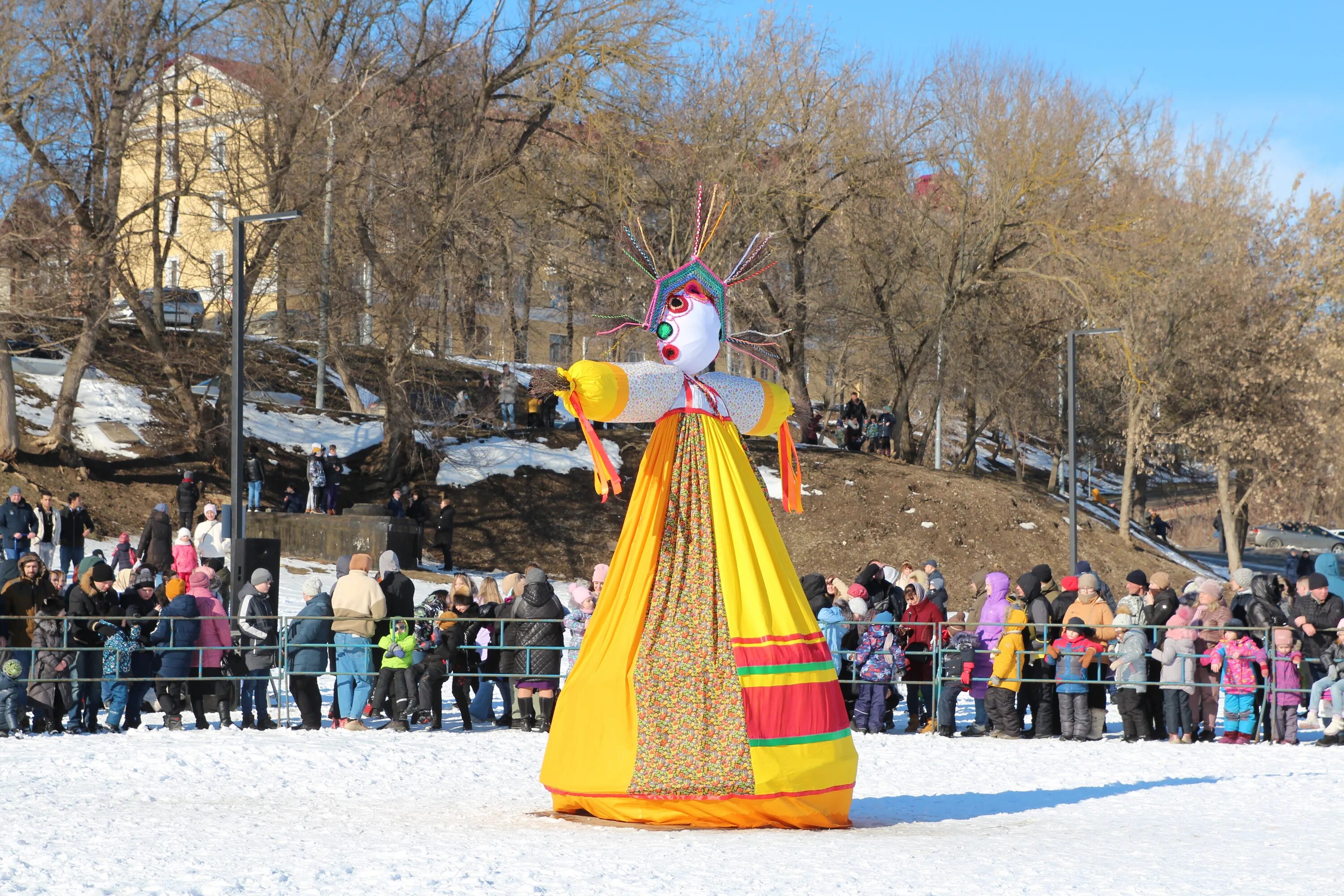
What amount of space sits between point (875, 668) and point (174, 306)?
83.6ft

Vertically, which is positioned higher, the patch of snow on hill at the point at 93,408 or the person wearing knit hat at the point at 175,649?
the patch of snow on hill at the point at 93,408

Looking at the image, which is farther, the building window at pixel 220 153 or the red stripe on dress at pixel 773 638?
the building window at pixel 220 153

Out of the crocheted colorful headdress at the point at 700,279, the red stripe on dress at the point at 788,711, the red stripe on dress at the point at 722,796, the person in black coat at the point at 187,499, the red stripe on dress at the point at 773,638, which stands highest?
the crocheted colorful headdress at the point at 700,279

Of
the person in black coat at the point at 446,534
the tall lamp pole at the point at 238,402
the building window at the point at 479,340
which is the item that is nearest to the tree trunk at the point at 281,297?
the building window at the point at 479,340

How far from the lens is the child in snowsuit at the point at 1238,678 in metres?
13.9

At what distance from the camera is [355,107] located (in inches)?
1191

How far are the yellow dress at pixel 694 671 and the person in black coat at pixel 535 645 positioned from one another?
557cm

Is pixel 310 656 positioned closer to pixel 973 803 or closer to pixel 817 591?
pixel 817 591

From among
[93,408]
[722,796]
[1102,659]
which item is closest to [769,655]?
[722,796]

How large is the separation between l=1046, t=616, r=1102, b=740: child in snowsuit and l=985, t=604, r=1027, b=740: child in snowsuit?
0.32m

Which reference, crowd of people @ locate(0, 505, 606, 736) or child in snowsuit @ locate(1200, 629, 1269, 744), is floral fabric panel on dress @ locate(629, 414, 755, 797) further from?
child in snowsuit @ locate(1200, 629, 1269, 744)

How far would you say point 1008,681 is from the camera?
14.5 meters

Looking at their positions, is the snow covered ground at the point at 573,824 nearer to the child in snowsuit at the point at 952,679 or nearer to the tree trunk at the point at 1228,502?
the child in snowsuit at the point at 952,679

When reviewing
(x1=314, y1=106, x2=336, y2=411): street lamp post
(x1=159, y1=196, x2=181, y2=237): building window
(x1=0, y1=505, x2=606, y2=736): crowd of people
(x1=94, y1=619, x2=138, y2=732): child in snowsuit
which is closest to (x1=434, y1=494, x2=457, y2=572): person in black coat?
(x1=314, y1=106, x2=336, y2=411): street lamp post
